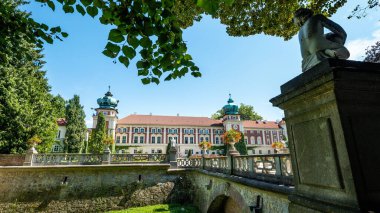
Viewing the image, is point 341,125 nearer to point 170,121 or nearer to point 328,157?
point 328,157

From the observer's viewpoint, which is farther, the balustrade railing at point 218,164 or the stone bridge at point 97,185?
the stone bridge at point 97,185

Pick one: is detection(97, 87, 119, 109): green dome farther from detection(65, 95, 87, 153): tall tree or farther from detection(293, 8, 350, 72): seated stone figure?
detection(293, 8, 350, 72): seated stone figure

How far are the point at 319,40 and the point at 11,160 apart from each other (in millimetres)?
19928

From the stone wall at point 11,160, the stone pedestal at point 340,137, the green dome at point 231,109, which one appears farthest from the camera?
the green dome at point 231,109

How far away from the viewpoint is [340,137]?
1410mm

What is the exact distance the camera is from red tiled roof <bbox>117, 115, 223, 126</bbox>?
160 ft

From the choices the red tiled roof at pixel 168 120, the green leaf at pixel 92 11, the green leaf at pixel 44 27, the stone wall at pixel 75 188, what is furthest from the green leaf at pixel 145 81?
the red tiled roof at pixel 168 120

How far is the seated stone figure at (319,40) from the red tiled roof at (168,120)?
48339mm

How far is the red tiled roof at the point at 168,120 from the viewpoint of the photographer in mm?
48875

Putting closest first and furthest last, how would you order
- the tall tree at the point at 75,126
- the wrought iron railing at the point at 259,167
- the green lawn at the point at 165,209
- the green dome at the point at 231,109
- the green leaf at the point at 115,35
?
1. the green leaf at the point at 115,35
2. the wrought iron railing at the point at 259,167
3. the green lawn at the point at 165,209
4. the tall tree at the point at 75,126
5. the green dome at the point at 231,109

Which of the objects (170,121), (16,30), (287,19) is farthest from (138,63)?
(170,121)

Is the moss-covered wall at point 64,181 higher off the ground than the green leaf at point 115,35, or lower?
lower

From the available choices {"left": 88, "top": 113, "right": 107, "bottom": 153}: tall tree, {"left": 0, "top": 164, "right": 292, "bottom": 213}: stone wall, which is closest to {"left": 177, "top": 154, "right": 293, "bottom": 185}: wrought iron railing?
{"left": 0, "top": 164, "right": 292, "bottom": 213}: stone wall

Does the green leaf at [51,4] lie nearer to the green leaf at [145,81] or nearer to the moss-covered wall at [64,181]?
the green leaf at [145,81]
